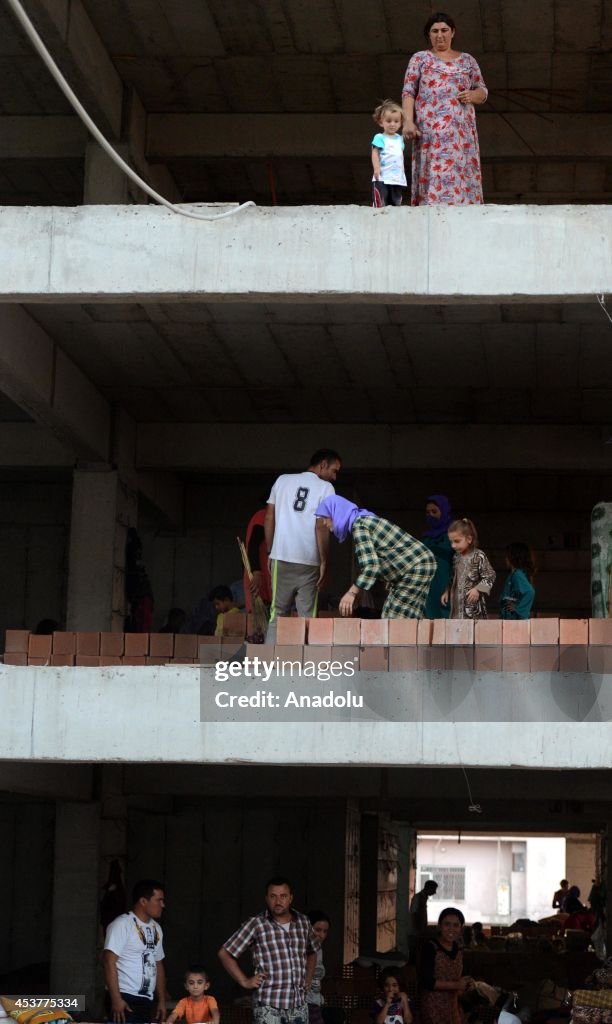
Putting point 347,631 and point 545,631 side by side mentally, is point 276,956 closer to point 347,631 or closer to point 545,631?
point 347,631

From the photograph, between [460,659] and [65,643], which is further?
[65,643]

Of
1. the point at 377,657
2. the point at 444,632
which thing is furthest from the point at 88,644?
the point at 444,632

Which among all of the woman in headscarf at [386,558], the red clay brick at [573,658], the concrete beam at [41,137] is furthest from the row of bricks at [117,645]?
the concrete beam at [41,137]

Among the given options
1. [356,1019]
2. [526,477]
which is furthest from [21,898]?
[526,477]

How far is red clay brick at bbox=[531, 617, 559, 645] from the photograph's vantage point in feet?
27.0

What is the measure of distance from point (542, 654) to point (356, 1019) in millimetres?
4360

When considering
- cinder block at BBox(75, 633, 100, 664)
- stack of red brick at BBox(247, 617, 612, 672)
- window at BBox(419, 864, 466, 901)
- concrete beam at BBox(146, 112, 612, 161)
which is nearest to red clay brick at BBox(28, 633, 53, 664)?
cinder block at BBox(75, 633, 100, 664)

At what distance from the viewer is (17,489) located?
1672 centimetres

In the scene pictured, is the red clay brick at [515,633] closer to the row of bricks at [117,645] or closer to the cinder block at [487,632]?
the cinder block at [487,632]

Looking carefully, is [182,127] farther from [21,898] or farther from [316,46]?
[21,898]

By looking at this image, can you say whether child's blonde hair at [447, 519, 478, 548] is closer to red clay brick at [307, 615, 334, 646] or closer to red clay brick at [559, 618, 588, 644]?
red clay brick at [559, 618, 588, 644]

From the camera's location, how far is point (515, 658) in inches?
326

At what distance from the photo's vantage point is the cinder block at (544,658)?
823cm

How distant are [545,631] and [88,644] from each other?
2.84m
